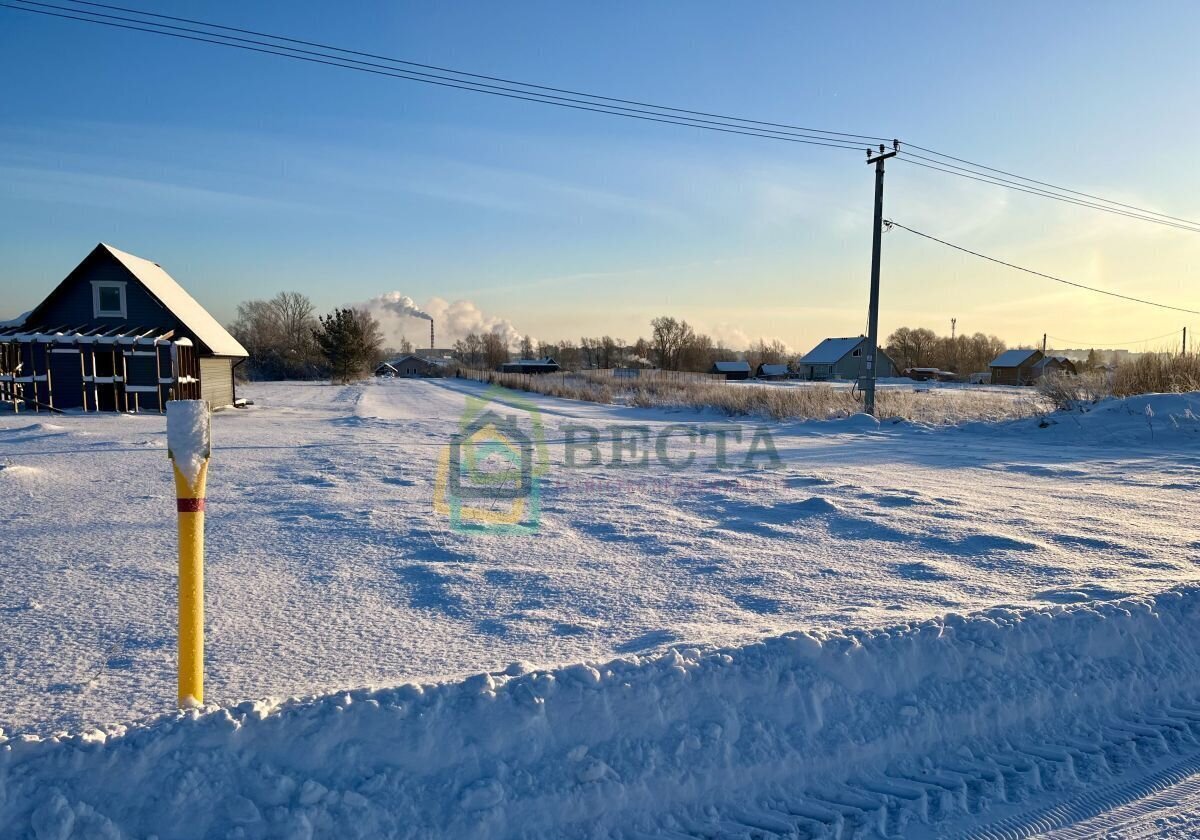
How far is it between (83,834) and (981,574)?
4.97 metres

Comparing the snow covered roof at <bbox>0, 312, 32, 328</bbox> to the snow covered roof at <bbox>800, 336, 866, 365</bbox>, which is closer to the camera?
the snow covered roof at <bbox>0, 312, 32, 328</bbox>

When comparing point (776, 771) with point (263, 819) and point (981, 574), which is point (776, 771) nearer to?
point (263, 819)

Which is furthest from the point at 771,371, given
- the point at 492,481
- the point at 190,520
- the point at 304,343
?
the point at 190,520

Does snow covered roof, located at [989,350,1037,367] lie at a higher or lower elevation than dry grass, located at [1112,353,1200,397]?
higher

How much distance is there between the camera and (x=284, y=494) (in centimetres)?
715

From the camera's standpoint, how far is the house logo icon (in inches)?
245

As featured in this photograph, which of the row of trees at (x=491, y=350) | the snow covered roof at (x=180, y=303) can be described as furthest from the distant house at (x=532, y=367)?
the snow covered roof at (x=180, y=303)

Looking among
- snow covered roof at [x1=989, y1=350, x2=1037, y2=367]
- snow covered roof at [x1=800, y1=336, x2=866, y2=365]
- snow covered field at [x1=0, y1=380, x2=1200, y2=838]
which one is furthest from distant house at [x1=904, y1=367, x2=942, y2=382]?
snow covered field at [x1=0, y1=380, x2=1200, y2=838]

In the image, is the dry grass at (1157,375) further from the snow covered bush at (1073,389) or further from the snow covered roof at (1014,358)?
the snow covered roof at (1014,358)

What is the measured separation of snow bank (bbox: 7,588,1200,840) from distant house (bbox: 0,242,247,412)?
1935 cm

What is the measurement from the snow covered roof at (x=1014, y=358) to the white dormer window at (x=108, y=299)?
260ft

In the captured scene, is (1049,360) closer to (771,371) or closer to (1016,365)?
(1016,365)

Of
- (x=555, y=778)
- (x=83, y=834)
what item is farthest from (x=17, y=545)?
(x=555, y=778)

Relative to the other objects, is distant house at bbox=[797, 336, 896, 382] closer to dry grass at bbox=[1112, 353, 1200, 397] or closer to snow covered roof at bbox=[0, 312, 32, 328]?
dry grass at bbox=[1112, 353, 1200, 397]
